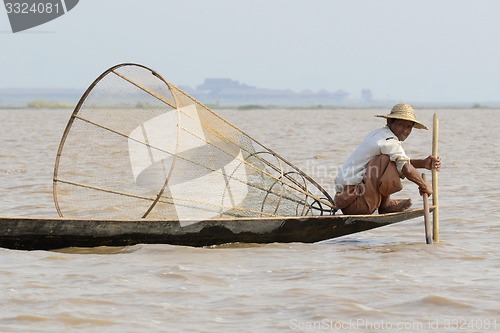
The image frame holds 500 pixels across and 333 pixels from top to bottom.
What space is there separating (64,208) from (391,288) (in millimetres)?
3049

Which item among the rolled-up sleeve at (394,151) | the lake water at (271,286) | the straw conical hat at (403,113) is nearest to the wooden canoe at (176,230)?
the lake water at (271,286)

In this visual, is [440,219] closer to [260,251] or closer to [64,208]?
[260,251]

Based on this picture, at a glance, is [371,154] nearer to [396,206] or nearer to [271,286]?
[396,206]

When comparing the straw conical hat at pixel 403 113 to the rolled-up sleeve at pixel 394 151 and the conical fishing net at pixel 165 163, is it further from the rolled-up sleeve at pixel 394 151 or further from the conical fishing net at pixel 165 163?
the conical fishing net at pixel 165 163

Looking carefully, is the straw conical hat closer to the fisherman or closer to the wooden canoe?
the fisherman

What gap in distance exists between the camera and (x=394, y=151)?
20.2ft

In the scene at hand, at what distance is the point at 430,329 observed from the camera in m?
4.29

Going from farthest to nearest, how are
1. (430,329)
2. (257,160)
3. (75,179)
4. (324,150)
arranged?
(324,150)
(75,179)
(257,160)
(430,329)

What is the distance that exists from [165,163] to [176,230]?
1117mm

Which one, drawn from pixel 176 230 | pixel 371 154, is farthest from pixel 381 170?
pixel 176 230

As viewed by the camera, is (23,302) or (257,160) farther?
(257,160)

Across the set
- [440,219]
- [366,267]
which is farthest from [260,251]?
[440,219]

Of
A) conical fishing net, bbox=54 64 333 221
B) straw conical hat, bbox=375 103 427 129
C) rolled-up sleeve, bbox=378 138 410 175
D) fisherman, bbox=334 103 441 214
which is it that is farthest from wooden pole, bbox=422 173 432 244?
conical fishing net, bbox=54 64 333 221

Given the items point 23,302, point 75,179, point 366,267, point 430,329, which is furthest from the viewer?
point 75,179
